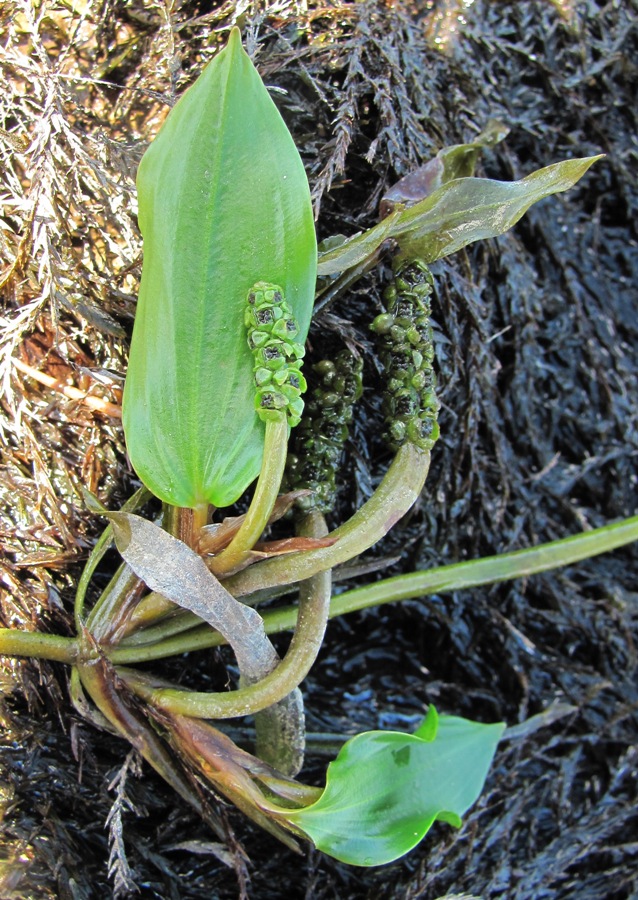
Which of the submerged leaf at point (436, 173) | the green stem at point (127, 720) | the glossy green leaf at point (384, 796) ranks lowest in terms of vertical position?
the glossy green leaf at point (384, 796)

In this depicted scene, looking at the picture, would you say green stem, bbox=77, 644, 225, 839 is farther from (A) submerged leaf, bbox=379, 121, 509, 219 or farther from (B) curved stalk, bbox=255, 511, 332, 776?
(A) submerged leaf, bbox=379, 121, 509, 219

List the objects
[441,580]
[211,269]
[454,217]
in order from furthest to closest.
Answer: [441,580], [454,217], [211,269]

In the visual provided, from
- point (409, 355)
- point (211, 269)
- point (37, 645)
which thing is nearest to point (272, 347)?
point (211, 269)

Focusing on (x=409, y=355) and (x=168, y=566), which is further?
(x=409, y=355)

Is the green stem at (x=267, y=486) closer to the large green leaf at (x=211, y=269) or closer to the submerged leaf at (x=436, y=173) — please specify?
the large green leaf at (x=211, y=269)

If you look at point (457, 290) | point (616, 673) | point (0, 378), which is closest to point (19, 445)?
point (0, 378)

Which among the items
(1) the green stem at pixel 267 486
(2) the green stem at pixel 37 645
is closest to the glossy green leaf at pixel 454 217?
(1) the green stem at pixel 267 486

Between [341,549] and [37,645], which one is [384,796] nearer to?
[341,549]
